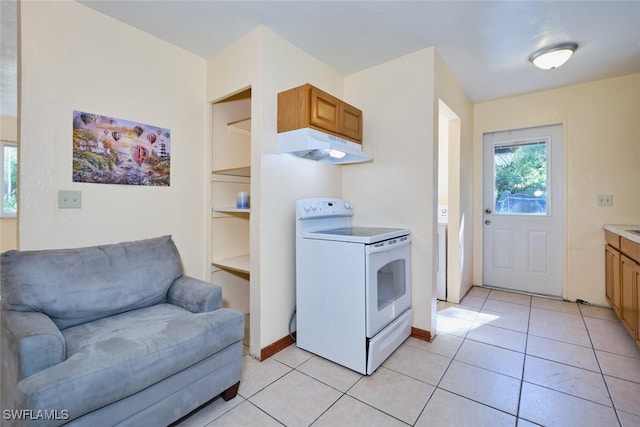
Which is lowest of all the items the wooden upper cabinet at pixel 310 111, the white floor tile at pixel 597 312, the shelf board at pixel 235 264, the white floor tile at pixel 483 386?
the white floor tile at pixel 483 386

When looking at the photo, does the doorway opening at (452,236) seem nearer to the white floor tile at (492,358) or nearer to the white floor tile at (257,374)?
the white floor tile at (492,358)

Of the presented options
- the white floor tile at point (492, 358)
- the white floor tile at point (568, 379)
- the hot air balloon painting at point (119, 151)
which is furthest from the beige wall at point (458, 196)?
the hot air balloon painting at point (119, 151)

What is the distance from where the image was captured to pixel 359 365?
1911mm

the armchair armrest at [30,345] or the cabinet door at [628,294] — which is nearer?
the armchair armrest at [30,345]

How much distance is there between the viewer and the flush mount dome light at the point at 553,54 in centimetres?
235

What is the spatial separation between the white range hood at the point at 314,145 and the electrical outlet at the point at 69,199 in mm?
1382

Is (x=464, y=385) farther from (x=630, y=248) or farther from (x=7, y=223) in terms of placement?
(x=7, y=223)

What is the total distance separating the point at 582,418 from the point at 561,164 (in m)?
2.80

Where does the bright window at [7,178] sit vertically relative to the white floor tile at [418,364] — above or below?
above

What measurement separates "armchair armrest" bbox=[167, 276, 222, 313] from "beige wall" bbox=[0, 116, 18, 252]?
243cm

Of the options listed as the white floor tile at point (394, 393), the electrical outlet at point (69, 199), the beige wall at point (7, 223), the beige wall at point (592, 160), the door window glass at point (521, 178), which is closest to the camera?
the white floor tile at point (394, 393)

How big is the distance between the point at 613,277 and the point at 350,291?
2686 mm

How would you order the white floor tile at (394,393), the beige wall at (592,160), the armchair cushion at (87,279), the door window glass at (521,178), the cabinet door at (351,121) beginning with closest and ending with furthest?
the armchair cushion at (87,279) → the white floor tile at (394,393) → the cabinet door at (351,121) → the beige wall at (592,160) → the door window glass at (521,178)

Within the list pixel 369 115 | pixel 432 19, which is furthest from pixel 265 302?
pixel 432 19
